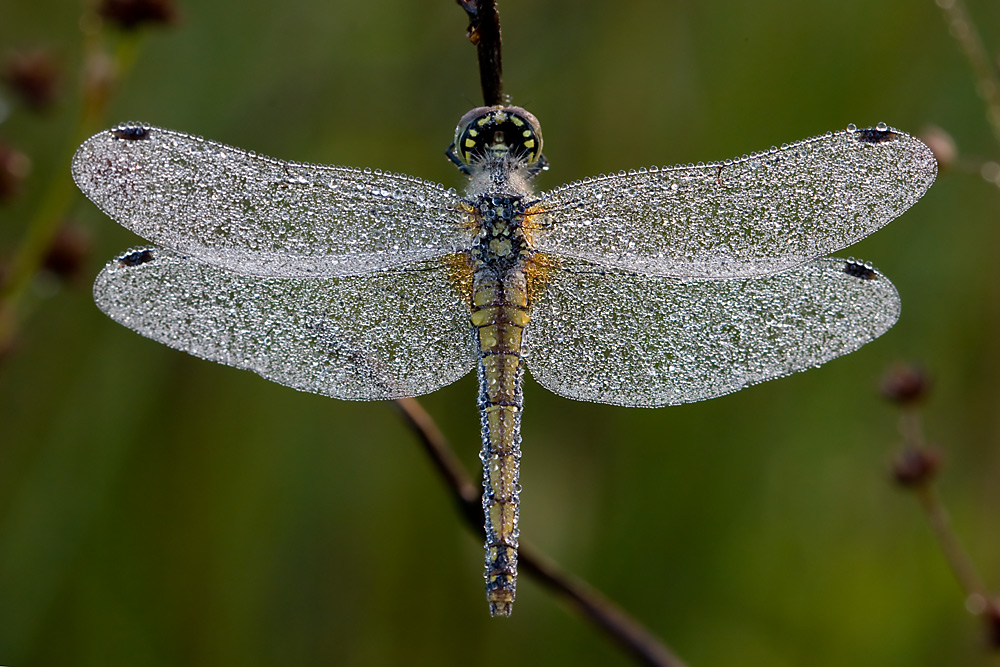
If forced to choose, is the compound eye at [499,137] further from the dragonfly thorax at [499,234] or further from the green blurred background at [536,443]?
the green blurred background at [536,443]

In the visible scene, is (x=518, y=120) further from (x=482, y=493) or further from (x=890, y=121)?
(x=890, y=121)

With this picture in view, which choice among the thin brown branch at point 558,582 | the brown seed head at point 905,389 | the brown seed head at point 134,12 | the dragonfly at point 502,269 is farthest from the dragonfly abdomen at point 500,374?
the brown seed head at point 134,12

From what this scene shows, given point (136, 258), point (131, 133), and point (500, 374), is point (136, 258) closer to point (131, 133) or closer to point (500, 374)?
point (131, 133)

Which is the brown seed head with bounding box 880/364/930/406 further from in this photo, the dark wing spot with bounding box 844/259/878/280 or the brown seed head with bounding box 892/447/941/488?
the dark wing spot with bounding box 844/259/878/280

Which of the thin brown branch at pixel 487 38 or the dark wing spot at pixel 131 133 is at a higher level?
the dark wing spot at pixel 131 133
